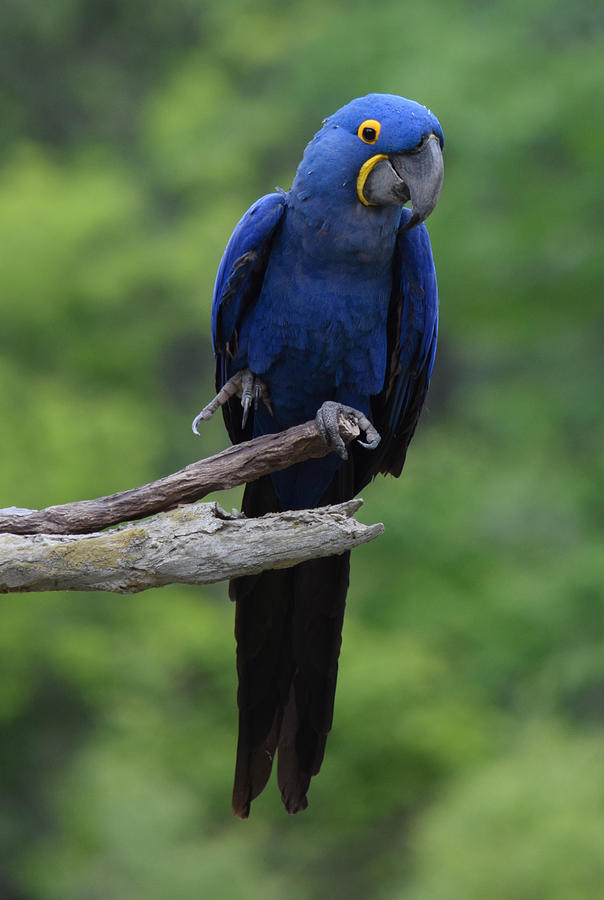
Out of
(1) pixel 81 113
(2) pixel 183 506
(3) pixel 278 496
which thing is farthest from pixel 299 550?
(1) pixel 81 113

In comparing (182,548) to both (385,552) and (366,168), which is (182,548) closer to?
(366,168)

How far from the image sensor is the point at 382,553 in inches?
404

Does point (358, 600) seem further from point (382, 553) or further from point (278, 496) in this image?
point (278, 496)

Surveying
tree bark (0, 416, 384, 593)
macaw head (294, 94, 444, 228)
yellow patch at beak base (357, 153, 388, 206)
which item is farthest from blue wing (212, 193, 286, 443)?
tree bark (0, 416, 384, 593)

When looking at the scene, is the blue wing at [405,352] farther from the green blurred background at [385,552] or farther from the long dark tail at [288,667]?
the green blurred background at [385,552]

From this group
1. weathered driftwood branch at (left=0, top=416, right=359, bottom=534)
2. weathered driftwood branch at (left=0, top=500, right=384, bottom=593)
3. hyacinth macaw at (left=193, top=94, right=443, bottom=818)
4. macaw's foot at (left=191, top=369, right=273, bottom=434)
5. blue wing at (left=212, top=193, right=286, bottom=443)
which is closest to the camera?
weathered driftwood branch at (left=0, top=500, right=384, bottom=593)

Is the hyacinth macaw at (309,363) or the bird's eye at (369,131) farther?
the hyacinth macaw at (309,363)

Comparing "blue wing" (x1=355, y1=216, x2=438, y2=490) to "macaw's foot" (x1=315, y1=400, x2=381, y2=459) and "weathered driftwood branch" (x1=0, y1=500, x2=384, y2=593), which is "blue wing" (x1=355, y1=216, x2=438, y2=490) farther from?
"weathered driftwood branch" (x1=0, y1=500, x2=384, y2=593)

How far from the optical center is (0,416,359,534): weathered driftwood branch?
10.9 feet

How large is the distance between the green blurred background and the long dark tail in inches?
168

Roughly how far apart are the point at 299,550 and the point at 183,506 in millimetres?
370

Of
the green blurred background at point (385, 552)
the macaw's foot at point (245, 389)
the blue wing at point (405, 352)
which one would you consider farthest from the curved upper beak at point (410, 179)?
the green blurred background at point (385, 552)

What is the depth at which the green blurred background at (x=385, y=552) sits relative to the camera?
27.4 feet

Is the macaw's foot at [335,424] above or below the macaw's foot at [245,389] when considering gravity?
below
